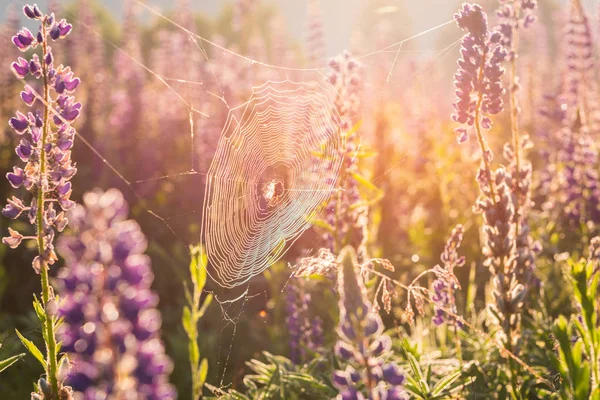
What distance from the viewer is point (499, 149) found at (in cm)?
733

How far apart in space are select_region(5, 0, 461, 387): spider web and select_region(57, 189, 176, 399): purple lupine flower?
0.97m

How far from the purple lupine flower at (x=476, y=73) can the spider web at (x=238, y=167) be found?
8 cm

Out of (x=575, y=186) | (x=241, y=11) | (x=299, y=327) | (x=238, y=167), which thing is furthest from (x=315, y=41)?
(x=299, y=327)

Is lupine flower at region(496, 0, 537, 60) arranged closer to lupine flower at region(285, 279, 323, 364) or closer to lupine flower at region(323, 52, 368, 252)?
lupine flower at region(323, 52, 368, 252)

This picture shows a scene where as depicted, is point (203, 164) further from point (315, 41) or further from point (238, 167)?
point (315, 41)

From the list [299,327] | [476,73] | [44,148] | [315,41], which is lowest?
[299,327]

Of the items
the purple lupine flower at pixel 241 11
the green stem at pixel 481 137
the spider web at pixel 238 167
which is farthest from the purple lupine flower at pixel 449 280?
the purple lupine flower at pixel 241 11

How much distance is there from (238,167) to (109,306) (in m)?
3.82

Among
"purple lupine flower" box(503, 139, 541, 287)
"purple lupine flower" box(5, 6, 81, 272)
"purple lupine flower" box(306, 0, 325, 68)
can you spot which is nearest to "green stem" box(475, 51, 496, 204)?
"purple lupine flower" box(503, 139, 541, 287)

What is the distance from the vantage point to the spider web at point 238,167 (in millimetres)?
3357

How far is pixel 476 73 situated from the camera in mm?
2264

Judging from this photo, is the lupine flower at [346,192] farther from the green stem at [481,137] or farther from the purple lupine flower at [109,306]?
the purple lupine flower at [109,306]

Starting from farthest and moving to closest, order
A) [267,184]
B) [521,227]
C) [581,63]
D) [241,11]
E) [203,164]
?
1. [241,11]
2. [203,164]
3. [267,184]
4. [581,63]
5. [521,227]

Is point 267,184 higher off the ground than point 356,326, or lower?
lower
